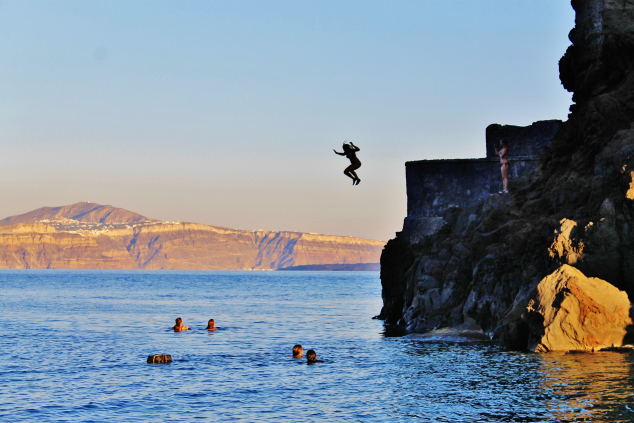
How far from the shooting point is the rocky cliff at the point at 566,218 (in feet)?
82.9

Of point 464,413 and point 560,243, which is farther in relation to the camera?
point 560,243

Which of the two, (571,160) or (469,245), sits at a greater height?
(571,160)

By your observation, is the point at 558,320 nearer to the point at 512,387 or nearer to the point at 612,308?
the point at 612,308

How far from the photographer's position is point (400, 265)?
46125mm

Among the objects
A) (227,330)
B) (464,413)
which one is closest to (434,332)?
(227,330)

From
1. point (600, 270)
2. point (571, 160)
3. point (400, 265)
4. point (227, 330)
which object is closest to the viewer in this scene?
point (600, 270)

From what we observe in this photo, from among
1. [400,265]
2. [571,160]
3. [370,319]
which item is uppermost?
[571,160]

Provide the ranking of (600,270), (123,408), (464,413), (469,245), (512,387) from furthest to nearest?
(469,245) < (600,270) < (512,387) < (123,408) < (464,413)

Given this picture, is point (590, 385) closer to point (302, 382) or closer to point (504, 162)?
point (302, 382)

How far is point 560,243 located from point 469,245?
9173 mm

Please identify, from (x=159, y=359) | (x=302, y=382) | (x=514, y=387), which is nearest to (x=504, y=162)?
(x=514, y=387)

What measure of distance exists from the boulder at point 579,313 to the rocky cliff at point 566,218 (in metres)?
1.13

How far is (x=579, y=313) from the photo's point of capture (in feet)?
76.9

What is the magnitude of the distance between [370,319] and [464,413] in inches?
1257
